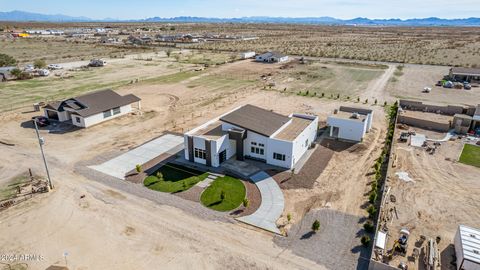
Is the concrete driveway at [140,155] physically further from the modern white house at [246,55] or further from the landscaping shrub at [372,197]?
the modern white house at [246,55]

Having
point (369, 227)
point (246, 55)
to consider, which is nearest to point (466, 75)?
point (246, 55)

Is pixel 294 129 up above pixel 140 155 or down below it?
above

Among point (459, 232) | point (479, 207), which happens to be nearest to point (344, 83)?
point (479, 207)

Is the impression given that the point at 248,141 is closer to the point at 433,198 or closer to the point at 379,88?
the point at 433,198

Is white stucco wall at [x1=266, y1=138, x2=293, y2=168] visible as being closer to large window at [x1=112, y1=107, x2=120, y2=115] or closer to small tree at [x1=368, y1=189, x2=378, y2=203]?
small tree at [x1=368, y1=189, x2=378, y2=203]

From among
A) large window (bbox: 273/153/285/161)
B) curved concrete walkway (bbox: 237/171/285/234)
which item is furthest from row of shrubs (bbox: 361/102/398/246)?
large window (bbox: 273/153/285/161)

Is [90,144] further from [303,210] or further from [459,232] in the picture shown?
[459,232]
